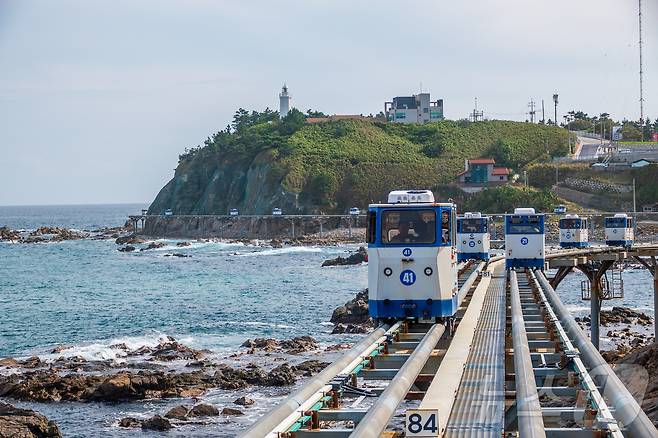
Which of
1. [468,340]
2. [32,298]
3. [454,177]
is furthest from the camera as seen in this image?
[454,177]

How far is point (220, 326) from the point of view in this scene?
6094cm

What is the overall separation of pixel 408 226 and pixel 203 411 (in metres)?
14.3

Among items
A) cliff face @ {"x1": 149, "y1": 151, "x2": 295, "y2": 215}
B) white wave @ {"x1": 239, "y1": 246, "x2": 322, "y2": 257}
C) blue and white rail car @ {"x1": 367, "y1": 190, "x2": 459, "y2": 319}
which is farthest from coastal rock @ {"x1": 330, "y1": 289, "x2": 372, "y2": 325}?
cliff face @ {"x1": 149, "y1": 151, "x2": 295, "y2": 215}

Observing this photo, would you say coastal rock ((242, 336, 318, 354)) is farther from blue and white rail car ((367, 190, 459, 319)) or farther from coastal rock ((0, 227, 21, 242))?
coastal rock ((0, 227, 21, 242))

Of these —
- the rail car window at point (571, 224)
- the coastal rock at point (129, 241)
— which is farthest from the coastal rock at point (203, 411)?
the coastal rock at point (129, 241)

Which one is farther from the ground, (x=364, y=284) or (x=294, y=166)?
(x=294, y=166)

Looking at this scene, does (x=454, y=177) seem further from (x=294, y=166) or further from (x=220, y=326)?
(x=220, y=326)

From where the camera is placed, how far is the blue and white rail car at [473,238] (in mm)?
58906

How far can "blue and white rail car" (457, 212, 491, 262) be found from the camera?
58.9 metres

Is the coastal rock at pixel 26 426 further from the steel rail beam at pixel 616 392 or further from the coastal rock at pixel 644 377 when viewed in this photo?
the coastal rock at pixel 644 377

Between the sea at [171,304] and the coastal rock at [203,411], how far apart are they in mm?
703

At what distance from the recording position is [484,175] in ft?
539

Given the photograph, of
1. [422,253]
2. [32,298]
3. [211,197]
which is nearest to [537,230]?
[422,253]

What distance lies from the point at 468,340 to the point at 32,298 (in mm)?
65744
